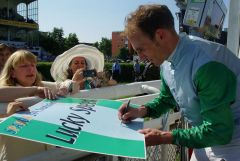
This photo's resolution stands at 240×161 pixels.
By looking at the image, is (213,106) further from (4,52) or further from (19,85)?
(4,52)

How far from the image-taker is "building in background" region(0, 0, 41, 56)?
61.6m

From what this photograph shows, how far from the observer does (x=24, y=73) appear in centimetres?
290

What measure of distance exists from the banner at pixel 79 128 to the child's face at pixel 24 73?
98 cm

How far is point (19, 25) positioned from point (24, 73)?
61965 millimetres

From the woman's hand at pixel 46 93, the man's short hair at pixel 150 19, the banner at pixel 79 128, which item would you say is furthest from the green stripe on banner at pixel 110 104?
the man's short hair at pixel 150 19

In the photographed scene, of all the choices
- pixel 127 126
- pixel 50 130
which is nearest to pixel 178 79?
pixel 127 126

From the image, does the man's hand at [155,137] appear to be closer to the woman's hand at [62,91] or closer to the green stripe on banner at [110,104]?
the green stripe on banner at [110,104]

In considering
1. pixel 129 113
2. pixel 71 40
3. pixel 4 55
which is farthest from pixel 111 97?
pixel 71 40

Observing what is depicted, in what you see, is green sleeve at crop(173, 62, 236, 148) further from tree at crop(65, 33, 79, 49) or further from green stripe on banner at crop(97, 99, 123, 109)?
tree at crop(65, 33, 79, 49)

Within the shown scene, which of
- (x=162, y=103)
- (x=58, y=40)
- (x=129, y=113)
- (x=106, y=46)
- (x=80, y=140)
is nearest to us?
(x=80, y=140)

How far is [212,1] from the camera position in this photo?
13.3 feet

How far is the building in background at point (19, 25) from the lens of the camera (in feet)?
202

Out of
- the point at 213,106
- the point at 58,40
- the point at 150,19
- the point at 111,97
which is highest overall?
the point at 150,19

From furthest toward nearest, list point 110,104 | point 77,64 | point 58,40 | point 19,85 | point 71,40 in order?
point 71,40 → point 58,40 → point 77,64 → point 19,85 → point 110,104
